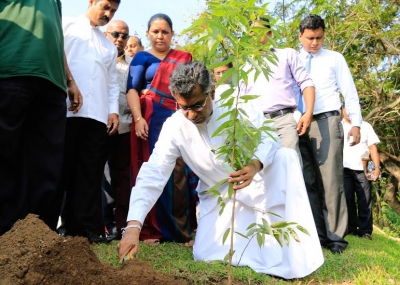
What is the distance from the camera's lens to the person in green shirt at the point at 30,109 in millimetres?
2822

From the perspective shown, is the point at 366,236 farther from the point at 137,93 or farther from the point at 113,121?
the point at 113,121

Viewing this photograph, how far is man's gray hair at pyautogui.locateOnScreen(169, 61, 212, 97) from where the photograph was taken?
2922 mm

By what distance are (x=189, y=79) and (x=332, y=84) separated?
84.5 inches

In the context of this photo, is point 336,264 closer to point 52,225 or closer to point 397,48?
point 52,225

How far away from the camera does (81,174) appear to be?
375cm

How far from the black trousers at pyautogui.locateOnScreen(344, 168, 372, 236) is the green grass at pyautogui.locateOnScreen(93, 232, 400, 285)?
2.78 meters

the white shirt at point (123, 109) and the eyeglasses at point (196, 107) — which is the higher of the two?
the eyeglasses at point (196, 107)

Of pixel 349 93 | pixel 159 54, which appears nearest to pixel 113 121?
pixel 159 54

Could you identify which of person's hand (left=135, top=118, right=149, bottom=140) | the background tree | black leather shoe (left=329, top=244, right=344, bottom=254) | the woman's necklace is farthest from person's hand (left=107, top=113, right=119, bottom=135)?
the background tree

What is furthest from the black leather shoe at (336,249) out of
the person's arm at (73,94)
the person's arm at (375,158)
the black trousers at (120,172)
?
the person's arm at (375,158)

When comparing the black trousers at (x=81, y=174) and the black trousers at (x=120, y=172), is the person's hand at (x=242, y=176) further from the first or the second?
the black trousers at (x=120, y=172)

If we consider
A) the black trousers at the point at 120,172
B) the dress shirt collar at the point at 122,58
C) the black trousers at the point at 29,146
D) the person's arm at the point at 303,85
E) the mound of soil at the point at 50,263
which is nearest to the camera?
the mound of soil at the point at 50,263

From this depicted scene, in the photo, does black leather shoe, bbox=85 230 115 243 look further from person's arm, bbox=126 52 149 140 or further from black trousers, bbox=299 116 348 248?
black trousers, bbox=299 116 348 248

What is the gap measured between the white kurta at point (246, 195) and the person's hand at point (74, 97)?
0.70m
